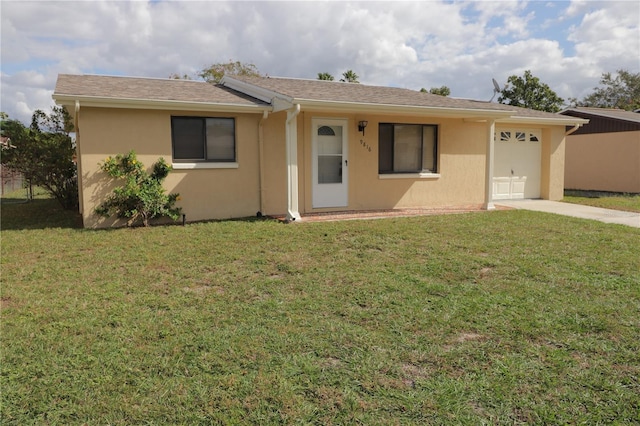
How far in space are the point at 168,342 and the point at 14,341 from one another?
131cm

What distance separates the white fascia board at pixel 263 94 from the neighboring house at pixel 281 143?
25 mm

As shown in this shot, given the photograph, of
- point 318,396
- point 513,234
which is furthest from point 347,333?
point 513,234

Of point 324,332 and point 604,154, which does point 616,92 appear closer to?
point 604,154

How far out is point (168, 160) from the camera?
31.2ft

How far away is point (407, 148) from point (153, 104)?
20.4ft

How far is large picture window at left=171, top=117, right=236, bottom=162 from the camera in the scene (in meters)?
9.67

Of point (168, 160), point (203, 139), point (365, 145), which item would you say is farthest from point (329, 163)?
point (168, 160)

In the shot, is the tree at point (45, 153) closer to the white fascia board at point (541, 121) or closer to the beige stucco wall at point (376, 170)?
the beige stucco wall at point (376, 170)

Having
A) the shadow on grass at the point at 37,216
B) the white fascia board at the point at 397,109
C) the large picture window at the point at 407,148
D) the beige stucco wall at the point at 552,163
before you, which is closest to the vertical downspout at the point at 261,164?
the white fascia board at the point at 397,109

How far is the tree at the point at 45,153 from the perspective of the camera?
1112 centimetres

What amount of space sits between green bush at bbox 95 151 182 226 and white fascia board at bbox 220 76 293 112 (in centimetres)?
263

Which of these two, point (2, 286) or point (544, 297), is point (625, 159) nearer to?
point (544, 297)

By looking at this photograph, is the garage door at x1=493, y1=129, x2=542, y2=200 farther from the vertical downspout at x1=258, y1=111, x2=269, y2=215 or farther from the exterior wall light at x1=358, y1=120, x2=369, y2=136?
the vertical downspout at x1=258, y1=111, x2=269, y2=215

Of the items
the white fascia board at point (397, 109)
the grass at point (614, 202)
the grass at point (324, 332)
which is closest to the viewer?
the grass at point (324, 332)
